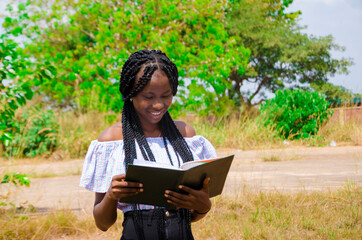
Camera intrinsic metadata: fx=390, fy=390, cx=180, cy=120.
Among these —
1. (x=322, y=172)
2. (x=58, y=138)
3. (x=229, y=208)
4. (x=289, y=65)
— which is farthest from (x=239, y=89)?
(x=229, y=208)

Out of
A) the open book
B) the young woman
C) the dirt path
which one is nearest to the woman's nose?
the young woman

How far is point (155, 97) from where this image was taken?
201cm

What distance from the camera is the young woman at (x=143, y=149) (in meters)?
1.93

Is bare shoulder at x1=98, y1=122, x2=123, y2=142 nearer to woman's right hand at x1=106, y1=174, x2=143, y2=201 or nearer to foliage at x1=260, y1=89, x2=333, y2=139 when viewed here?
woman's right hand at x1=106, y1=174, x2=143, y2=201

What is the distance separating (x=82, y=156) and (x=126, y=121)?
944 centimetres

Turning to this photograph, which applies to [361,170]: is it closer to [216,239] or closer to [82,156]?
[216,239]

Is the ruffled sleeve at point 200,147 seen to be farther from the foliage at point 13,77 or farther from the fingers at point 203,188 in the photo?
the foliage at point 13,77

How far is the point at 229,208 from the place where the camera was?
165 inches

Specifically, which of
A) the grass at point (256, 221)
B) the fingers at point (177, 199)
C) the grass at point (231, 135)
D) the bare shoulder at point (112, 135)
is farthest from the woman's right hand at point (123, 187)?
the grass at point (231, 135)

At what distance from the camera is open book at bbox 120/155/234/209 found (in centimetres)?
158

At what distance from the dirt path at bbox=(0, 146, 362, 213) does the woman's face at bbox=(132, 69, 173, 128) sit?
2.48 metres

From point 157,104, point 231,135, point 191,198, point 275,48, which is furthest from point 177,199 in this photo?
point 275,48

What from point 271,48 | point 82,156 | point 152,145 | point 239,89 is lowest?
point 82,156

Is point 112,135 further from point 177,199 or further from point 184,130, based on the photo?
point 177,199
